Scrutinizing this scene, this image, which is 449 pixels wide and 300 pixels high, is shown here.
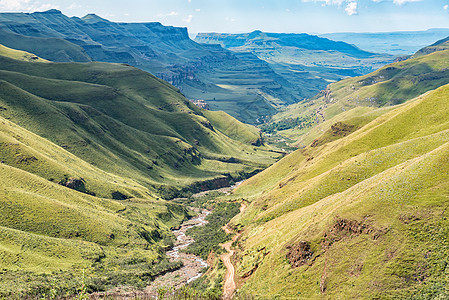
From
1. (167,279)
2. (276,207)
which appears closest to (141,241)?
(167,279)

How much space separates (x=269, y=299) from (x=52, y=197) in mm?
124549

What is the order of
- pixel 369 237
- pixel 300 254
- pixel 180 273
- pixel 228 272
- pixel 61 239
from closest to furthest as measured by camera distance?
pixel 369 237
pixel 300 254
pixel 228 272
pixel 61 239
pixel 180 273

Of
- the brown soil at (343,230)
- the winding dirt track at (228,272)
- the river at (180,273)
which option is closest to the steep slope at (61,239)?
the river at (180,273)

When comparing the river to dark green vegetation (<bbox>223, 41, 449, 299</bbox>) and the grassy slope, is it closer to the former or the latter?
the grassy slope

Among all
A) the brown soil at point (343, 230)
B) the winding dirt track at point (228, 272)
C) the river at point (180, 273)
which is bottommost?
the river at point (180, 273)

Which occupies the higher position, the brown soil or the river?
the brown soil

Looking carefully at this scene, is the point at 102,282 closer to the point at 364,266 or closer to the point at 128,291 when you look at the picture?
the point at 128,291

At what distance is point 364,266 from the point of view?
78.7 metres

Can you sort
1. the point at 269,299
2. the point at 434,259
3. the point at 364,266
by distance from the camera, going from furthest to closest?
the point at 269,299 → the point at 364,266 → the point at 434,259

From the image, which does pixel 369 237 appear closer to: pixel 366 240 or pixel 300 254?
pixel 366 240

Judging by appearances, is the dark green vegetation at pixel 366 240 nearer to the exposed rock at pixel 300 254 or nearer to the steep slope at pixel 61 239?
the exposed rock at pixel 300 254

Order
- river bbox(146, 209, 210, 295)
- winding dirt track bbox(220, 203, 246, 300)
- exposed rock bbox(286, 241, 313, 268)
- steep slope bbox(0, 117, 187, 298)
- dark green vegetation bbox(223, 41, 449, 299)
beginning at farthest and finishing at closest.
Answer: river bbox(146, 209, 210, 295) → steep slope bbox(0, 117, 187, 298) → winding dirt track bbox(220, 203, 246, 300) → exposed rock bbox(286, 241, 313, 268) → dark green vegetation bbox(223, 41, 449, 299)

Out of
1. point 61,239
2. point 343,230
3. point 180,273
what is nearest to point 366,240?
point 343,230

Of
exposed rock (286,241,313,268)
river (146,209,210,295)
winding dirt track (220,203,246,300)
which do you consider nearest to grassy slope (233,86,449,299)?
exposed rock (286,241,313,268)
